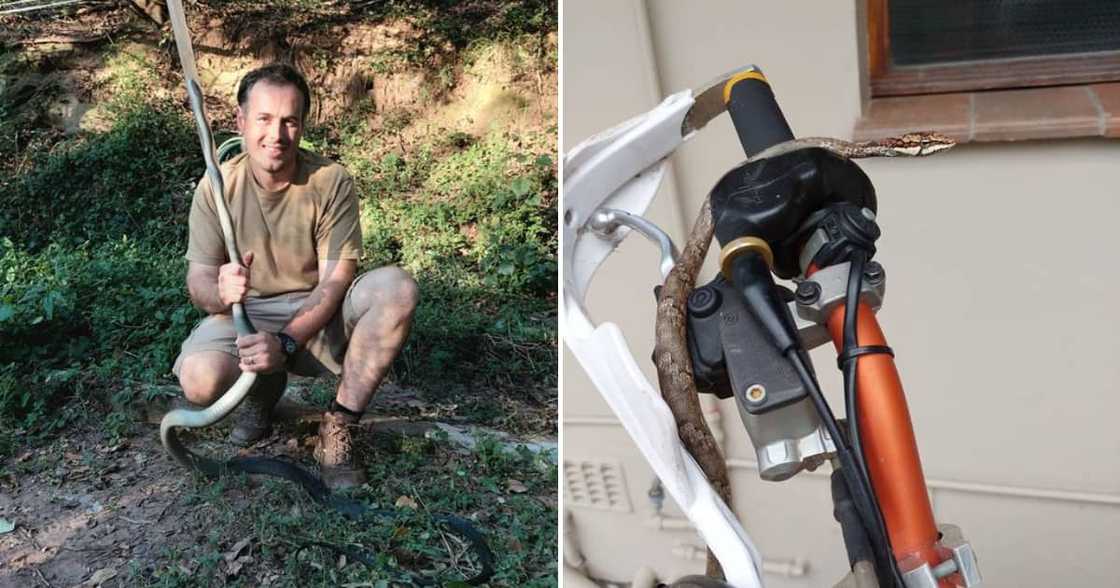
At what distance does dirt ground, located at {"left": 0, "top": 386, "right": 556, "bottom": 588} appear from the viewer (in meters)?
1.29

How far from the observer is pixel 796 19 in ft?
4.50

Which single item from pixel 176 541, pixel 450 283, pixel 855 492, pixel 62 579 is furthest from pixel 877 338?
pixel 62 579

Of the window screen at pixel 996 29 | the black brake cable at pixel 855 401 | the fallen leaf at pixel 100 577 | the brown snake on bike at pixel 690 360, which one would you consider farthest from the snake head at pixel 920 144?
the fallen leaf at pixel 100 577

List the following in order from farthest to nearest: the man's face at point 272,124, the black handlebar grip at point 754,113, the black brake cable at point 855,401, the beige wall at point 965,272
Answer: the beige wall at point 965,272, the man's face at point 272,124, the black handlebar grip at point 754,113, the black brake cable at point 855,401

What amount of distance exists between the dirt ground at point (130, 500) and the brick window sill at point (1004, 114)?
70cm

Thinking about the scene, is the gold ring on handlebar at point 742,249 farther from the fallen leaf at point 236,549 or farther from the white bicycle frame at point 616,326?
the fallen leaf at point 236,549

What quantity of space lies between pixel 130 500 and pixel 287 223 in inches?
19.2

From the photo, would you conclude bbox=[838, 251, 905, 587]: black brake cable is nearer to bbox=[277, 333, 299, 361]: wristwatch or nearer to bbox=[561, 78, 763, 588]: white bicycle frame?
bbox=[561, 78, 763, 588]: white bicycle frame

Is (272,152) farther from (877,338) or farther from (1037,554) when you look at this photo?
(1037,554)

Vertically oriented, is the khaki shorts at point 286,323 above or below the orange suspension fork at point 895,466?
below

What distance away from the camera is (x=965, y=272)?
1.44 metres

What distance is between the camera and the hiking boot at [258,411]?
1320 millimetres

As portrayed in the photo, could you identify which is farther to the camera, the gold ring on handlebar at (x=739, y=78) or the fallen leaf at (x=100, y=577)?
the fallen leaf at (x=100, y=577)

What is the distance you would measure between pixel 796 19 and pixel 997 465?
0.83 m
